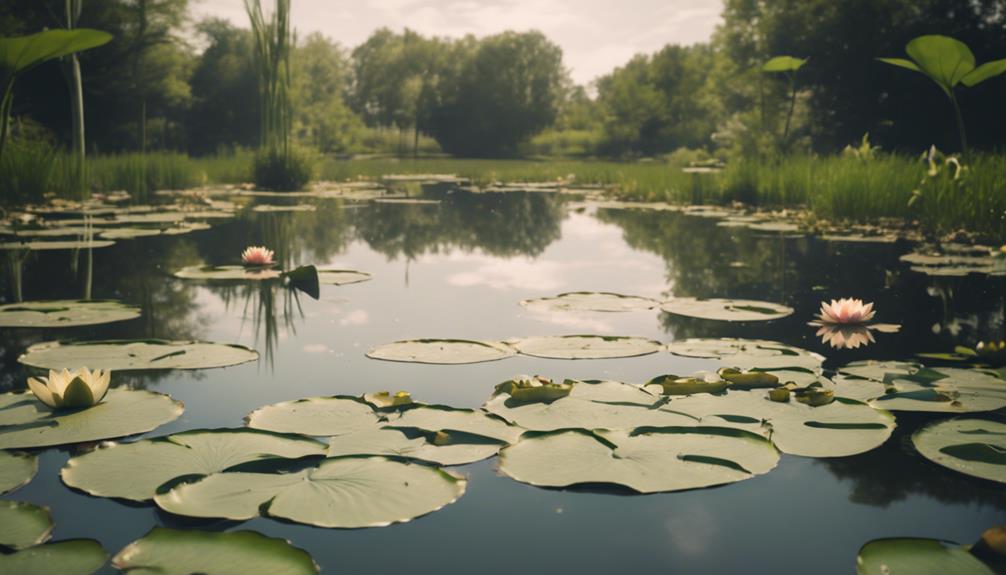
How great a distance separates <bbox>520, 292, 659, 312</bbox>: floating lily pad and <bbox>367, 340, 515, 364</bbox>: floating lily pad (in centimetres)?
90

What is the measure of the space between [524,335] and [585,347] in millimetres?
411

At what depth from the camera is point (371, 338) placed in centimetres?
323

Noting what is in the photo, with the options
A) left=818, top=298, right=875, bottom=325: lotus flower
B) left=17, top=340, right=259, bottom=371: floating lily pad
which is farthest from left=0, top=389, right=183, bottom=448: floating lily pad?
left=818, top=298, right=875, bottom=325: lotus flower

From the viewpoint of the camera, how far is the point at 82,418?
2100mm

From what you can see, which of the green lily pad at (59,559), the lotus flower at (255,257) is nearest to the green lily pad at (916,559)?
the green lily pad at (59,559)

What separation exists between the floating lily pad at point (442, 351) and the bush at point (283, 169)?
10.6 metres

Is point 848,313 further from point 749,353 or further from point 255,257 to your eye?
point 255,257

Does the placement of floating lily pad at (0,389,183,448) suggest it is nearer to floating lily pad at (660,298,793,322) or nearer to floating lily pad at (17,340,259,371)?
floating lily pad at (17,340,259,371)

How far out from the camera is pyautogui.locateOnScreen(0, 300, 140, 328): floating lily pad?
130 inches

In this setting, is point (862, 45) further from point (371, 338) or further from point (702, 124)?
point (702, 124)

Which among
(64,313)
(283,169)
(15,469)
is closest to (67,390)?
(15,469)

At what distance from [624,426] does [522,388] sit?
33 cm

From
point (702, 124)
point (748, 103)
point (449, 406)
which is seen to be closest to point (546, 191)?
point (449, 406)

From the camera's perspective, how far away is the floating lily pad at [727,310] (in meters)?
3.62
